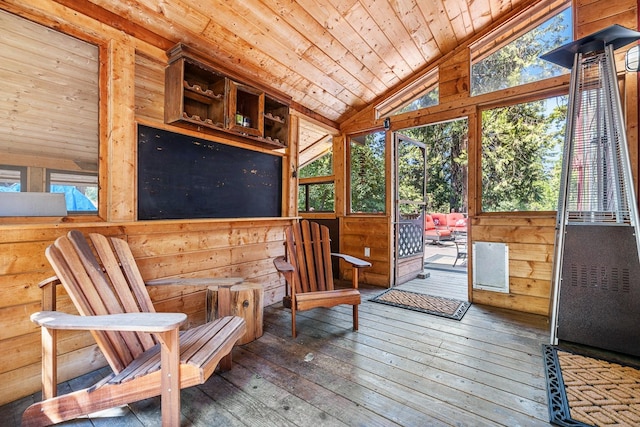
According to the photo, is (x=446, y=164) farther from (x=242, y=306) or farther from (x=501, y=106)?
(x=242, y=306)

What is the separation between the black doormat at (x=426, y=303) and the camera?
285 cm

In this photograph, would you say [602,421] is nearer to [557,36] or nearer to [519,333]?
[519,333]

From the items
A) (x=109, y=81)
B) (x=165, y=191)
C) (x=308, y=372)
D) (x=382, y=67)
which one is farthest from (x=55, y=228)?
(x=382, y=67)

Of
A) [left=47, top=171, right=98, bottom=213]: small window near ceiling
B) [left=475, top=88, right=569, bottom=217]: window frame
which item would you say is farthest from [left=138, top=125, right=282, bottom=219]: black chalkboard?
[left=475, top=88, right=569, bottom=217]: window frame

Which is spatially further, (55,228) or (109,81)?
(109,81)

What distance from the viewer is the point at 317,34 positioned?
8.64 ft

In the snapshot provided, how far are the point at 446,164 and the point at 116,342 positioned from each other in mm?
7831

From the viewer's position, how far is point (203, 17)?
2141 mm

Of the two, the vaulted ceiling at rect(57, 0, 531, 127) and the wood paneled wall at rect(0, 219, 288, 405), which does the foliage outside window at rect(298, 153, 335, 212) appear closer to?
the vaulted ceiling at rect(57, 0, 531, 127)

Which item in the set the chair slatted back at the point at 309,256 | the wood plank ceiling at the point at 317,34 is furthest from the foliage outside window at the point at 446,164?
the chair slatted back at the point at 309,256

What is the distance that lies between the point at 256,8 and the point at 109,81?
1227 millimetres

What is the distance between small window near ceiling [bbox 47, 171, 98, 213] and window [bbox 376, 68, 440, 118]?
332 centimetres

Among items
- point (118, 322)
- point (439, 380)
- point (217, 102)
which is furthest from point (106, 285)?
point (439, 380)

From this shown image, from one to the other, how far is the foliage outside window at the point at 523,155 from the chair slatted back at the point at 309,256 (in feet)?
6.32
